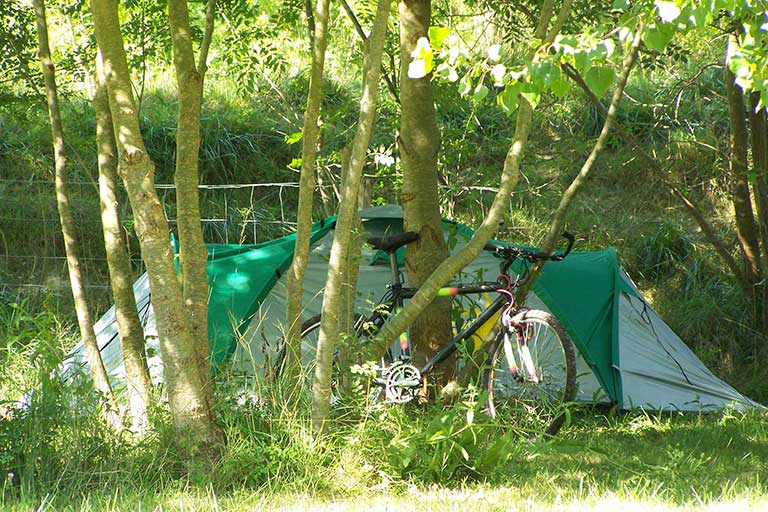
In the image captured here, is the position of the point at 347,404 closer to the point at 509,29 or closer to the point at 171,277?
the point at 171,277

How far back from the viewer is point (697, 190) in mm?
9148

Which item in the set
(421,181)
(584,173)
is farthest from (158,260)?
(584,173)

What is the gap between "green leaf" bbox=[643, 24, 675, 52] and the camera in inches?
105

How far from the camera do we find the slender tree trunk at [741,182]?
5.86 m

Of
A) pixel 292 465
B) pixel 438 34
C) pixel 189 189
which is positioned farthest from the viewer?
pixel 189 189

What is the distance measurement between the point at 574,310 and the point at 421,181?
4.35ft

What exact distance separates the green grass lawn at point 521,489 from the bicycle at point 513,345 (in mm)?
436

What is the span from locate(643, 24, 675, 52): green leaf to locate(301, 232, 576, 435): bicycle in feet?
5.56

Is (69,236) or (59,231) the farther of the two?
(59,231)

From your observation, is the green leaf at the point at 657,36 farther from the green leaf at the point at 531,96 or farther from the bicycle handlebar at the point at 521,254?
the bicycle handlebar at the point at 521,254

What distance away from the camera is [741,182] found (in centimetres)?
594

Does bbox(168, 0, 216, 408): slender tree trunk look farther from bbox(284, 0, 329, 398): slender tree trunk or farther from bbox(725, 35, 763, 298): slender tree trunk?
bbox(725, 35, 763, 298): slender tree trunk

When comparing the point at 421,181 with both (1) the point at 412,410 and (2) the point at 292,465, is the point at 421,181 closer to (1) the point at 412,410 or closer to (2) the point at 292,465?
(1) the point at 412,410

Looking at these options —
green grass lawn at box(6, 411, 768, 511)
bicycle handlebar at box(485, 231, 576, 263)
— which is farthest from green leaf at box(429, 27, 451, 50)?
bicycle handlebar at box(485, 231, 576, 263)
